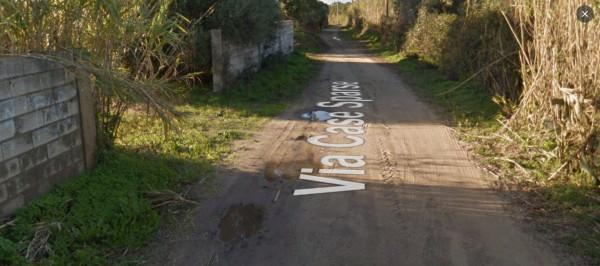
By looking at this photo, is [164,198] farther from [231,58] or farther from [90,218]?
[231,58]

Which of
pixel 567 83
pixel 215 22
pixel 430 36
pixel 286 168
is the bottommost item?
pixel 286 168

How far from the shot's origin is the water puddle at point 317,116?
9188 millimetres

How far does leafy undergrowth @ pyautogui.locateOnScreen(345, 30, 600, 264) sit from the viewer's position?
4.32 meters

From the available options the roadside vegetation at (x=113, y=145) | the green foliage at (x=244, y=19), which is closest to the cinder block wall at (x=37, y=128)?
the roadside vegetation at (x=113, y=145)

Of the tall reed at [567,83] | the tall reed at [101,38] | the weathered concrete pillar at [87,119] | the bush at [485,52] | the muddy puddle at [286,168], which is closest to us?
the tall reed at [101,38]

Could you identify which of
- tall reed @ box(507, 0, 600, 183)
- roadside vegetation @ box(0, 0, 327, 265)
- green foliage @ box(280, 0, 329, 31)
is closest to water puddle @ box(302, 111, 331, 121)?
roadside vegetation @ box(0, 0, 327, 265)

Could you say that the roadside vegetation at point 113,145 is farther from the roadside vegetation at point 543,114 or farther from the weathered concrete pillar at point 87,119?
the roadside vegetation at point 543,114

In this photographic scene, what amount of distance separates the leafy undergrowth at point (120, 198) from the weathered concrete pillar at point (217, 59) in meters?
2.54

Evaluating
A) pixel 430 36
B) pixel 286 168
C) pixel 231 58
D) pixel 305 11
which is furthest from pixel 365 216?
pixel 305 11

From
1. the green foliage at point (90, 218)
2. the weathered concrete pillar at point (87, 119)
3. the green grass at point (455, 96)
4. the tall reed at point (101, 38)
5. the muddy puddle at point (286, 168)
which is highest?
the tall reed at point (101, 38)

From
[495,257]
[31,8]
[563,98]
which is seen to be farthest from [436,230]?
[31,8]

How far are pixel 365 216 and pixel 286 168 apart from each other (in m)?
1.72

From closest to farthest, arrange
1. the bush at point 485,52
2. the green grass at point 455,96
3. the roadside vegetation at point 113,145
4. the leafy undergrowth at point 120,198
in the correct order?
the leafy undergrowth at point 120,198 < the roadside vegetation at point 113,145 < the green grass at point 455,96 < the bush at point 485,52

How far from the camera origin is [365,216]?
15.2 feet
